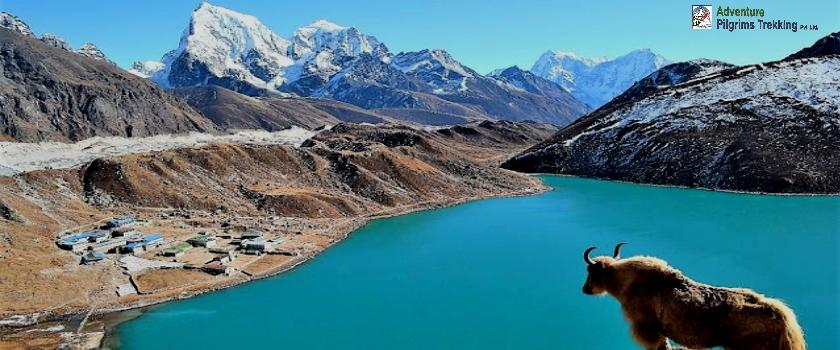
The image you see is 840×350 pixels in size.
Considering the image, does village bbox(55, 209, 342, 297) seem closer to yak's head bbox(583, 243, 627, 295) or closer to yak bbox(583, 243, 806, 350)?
yak's head bbox(583, 243, 627, 295)

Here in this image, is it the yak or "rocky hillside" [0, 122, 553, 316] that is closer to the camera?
the yak

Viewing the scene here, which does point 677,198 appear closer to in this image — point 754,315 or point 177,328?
point 177,328

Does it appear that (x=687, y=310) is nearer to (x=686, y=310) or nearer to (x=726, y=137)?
(x=686, y=310)

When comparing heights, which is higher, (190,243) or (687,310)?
(687,310)

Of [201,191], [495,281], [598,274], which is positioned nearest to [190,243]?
[201,191]

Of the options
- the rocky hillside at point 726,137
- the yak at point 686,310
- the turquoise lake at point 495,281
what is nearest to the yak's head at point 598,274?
the yak at point 686,310

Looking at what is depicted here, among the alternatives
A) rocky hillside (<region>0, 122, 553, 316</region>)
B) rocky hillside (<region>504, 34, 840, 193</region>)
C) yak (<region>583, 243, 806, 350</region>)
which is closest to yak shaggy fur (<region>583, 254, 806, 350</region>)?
yak (<region>583, 243, 806, 350</region>)

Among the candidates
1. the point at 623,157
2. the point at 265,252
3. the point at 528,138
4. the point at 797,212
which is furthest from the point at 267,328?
the point at 528,138

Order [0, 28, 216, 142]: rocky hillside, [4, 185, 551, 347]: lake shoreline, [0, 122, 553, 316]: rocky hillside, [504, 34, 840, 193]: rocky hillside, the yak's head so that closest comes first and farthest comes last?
the yak's head, [4, 185, 551, 347]: lake shoreline, [0, 122, 553, 316]: rocky hillside, [504, 34, 840, 193]: rocky hillside, [0, 28, 216, 142]: rocky hillside
